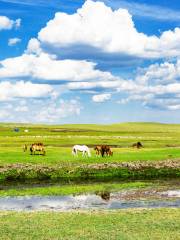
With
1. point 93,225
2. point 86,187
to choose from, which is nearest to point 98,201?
point 86,187

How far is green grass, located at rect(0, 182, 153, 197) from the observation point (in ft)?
125

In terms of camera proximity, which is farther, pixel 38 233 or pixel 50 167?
pixel 50 167

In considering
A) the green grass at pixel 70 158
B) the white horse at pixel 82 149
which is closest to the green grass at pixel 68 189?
the green grass at pixel 70 158

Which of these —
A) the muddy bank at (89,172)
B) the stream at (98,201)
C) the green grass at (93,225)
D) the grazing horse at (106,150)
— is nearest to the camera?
the green grass at (93,225)

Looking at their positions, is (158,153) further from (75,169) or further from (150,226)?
(150,226)

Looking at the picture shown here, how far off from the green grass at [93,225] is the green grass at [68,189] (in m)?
10.6

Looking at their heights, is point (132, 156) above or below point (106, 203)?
above

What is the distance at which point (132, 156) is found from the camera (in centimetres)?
5834

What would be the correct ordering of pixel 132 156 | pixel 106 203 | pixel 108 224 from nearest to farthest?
pixel 108 224
pixel 106 203
pixel 132 156

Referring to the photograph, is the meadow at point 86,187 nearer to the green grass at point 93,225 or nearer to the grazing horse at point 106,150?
the green grass at point 93,225

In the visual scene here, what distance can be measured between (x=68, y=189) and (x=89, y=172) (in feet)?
36.5

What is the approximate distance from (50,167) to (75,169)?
2.77 metres

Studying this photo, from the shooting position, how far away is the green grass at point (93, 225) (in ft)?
69.3

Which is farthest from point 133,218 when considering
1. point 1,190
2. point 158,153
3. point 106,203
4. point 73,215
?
point 158,153
